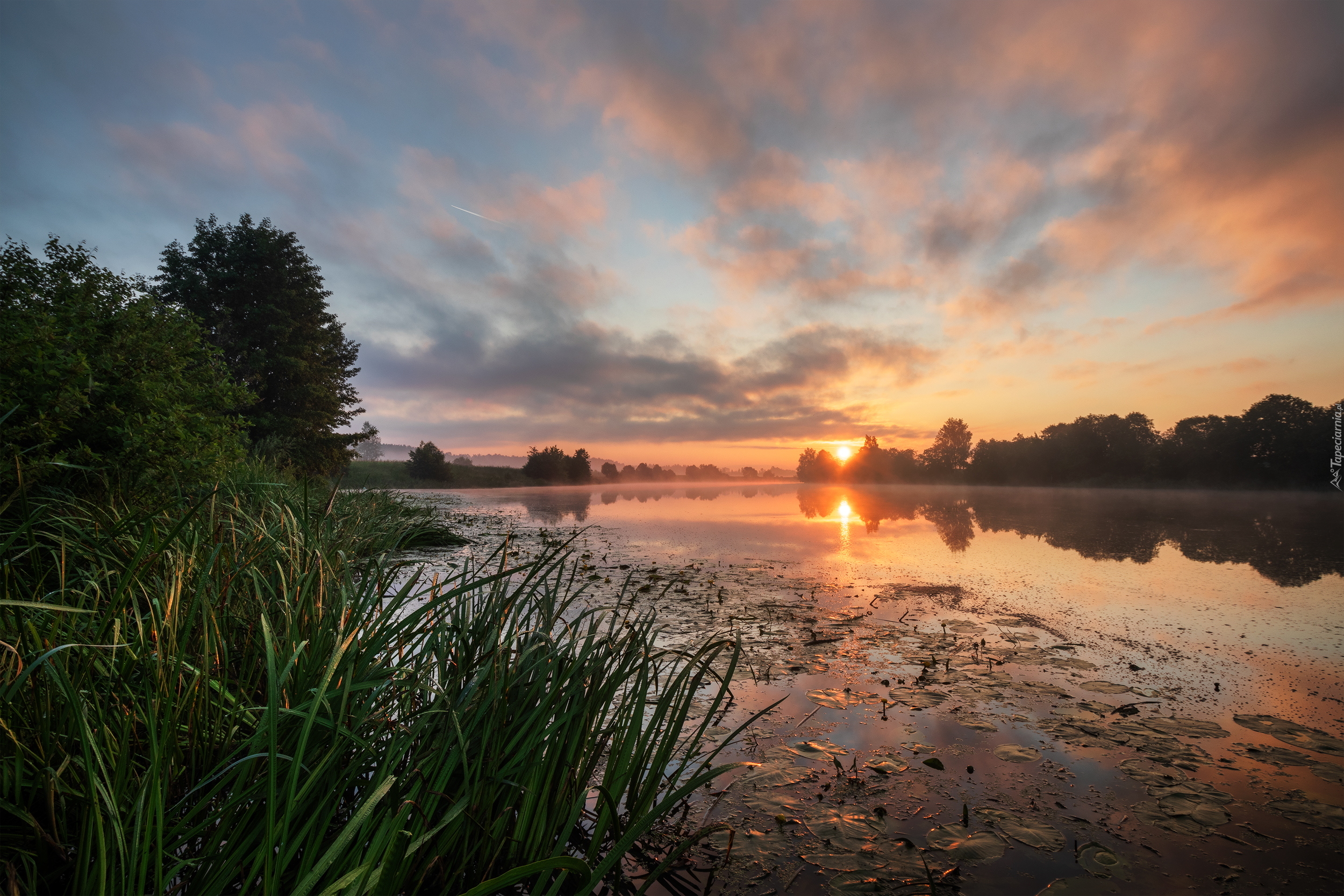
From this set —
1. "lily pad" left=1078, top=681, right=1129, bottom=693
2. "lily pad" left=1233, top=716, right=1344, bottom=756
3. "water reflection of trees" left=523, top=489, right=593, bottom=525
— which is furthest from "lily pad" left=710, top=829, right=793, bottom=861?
"water reflection of trees" left=523, top=489, right=593, bottom=525

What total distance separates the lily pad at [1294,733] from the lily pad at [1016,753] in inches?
70.7

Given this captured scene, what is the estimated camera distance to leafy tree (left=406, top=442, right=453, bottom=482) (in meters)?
45.8

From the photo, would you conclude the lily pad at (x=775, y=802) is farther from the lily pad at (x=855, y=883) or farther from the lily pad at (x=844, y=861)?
the lily pad at (x=855, y=883)

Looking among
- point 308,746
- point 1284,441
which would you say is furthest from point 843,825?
point 1284,441

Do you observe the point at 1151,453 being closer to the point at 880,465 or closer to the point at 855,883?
the point at 880,465

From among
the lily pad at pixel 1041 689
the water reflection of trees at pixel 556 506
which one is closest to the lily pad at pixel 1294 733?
the lily pad at pixel 1041 689

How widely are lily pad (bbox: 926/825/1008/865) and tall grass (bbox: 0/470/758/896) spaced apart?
1252 mm

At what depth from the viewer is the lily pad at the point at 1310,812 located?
2.54 metres

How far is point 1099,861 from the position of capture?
2.29m

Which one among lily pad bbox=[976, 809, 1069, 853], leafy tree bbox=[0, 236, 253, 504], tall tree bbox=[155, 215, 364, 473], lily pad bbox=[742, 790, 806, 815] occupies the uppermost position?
tall tree bbox=[155, 215, 364, 473]

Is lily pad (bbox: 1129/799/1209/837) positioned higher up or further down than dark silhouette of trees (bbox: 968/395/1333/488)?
further down

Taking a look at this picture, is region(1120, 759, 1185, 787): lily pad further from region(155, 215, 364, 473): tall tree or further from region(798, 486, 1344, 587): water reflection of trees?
region(155, 215, 364, 473): tall tree

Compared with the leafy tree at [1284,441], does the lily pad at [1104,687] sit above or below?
below

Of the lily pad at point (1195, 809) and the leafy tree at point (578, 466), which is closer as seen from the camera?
the lily pad at point (1195, 809)
